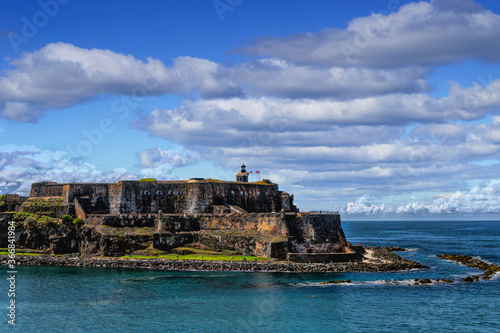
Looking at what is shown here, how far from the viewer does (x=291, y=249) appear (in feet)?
247

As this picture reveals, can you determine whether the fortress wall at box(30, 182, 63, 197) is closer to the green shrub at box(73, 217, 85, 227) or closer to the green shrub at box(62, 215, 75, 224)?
the green shrub at box(62, 215, 75, 224)

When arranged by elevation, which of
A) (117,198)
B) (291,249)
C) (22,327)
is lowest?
→ (22,327)

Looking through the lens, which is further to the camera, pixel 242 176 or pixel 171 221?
pixel 242 176

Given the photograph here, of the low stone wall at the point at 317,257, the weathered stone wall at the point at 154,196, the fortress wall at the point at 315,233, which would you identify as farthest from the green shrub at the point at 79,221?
the low stone wall at the point at 317,257

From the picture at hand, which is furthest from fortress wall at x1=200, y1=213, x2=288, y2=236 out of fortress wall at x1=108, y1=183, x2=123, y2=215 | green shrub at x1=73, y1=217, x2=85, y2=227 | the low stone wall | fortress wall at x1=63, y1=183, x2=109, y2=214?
fortress wall at x1=63, y1=183, x2=109, y2=214

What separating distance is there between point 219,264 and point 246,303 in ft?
66.4

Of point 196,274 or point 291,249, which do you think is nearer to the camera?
point 196,274

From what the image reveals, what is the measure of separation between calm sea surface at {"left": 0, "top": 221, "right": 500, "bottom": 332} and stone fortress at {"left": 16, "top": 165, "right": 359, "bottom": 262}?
9406 millimetres

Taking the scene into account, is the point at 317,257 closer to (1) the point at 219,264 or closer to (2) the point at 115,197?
(1) the point at 219,264

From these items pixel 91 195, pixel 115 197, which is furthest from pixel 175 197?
pixel 91 195

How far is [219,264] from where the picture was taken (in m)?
72.2

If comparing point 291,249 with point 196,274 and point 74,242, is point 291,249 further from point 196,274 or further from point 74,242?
point 74,242

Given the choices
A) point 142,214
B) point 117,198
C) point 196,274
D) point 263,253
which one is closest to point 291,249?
point 263,253

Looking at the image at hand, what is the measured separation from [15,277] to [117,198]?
27994 millimetres
